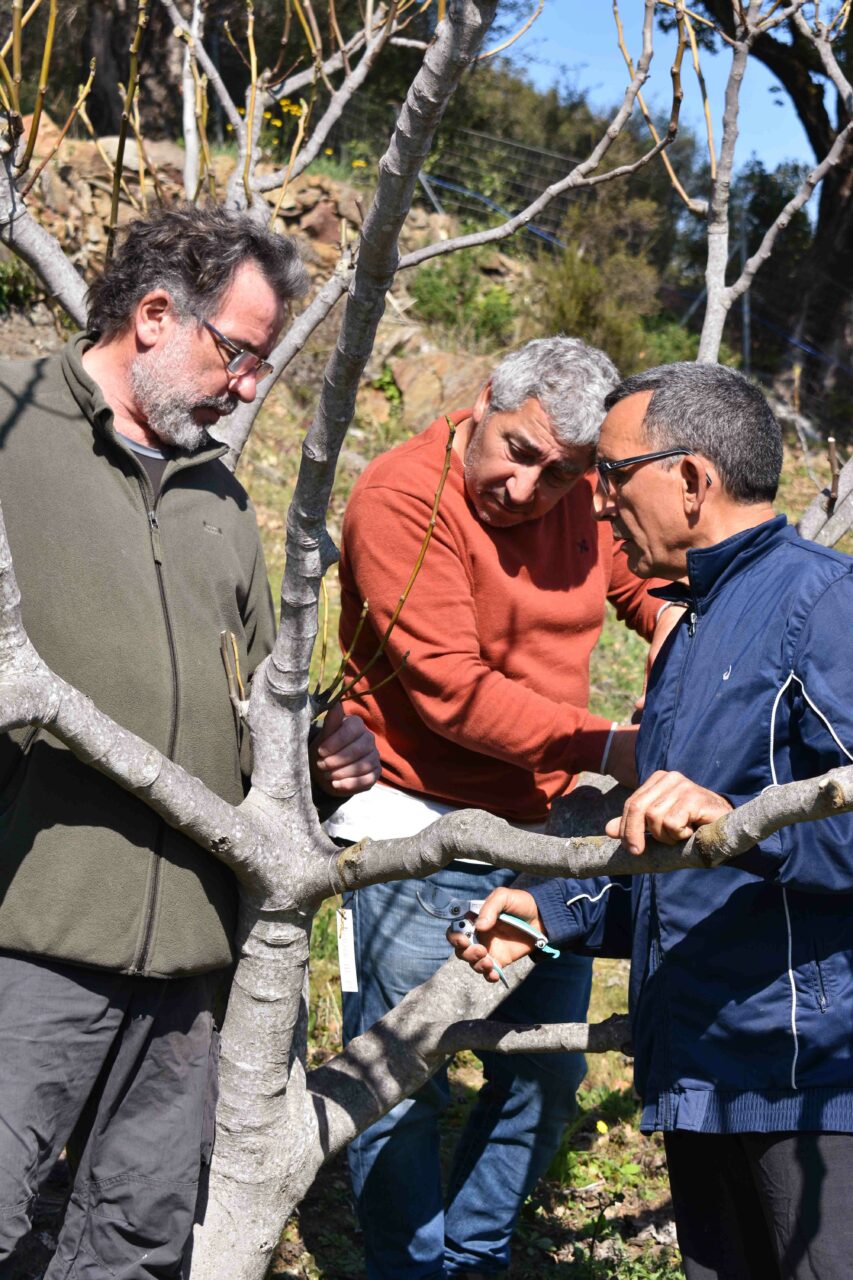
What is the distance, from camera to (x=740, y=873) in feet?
6.39

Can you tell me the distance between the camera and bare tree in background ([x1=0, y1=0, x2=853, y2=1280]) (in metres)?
1.62

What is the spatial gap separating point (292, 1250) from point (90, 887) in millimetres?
1789

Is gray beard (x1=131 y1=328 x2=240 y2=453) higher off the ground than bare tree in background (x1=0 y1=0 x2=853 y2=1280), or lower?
higher

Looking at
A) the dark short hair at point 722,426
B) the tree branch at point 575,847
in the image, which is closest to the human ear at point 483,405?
the dark short hair at point 722,426

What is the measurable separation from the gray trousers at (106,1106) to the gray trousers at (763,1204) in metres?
0.90

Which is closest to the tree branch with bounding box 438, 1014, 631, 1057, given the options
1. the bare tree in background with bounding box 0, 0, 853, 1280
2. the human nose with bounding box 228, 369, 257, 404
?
the bare tree in background with bounding box 0, 0, 853, 1280

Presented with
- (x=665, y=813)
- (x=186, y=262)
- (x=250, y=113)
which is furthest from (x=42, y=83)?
(x=665, y=813)

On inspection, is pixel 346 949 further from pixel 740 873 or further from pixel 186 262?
pixel 186 262

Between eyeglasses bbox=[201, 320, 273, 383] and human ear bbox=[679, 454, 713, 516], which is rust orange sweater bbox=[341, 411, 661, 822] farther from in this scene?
human ear bbox=[679, 454, 713, 516]

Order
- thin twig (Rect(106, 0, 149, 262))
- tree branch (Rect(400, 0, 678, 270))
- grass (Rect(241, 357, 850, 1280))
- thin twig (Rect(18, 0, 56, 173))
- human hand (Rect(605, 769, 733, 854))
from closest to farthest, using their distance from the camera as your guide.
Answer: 1. human hand (Rect(605, 769, 733, 854))
2. thin twig (Rect(18, 0, 56, 173))
3. thin twig (Rect(106, 0, 149, 262))
4. tree branch (Rect(400, 0, 678, 270))
5. grass (Rect(241, 357, 850, 1280))

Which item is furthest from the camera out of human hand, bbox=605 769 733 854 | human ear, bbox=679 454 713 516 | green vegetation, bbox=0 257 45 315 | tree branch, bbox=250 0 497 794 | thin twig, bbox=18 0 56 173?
green vegetation, bbox=0 257 45 315

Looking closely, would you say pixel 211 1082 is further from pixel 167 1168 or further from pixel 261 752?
pixel 261 752

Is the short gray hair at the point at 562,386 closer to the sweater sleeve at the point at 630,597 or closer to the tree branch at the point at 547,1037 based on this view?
the sweater sleeve at the point at 630,597

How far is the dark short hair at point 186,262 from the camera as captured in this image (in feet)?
7.87
